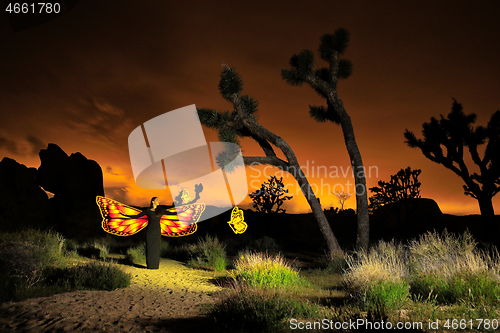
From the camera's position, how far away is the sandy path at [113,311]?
427 centimetres

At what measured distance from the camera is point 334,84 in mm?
13711

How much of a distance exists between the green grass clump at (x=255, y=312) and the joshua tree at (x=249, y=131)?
752cm

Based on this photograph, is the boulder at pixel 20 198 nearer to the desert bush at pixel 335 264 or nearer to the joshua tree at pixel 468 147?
the desert bush at pixel 335 264

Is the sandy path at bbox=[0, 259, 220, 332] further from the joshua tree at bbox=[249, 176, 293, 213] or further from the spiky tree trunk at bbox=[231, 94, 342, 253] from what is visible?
the joshua tree at bbox=[249, 176, 293, 213]

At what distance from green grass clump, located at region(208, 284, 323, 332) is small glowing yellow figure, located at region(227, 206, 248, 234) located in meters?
7.39

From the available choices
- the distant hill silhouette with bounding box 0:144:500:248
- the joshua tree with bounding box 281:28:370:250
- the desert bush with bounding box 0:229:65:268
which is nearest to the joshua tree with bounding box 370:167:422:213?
the distant hill silhouette with bounding box 0:144:500:248

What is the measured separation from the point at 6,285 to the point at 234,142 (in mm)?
8663

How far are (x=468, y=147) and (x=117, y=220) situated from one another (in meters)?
19.4

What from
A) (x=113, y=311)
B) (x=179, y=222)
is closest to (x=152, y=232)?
(x=179, y=222)

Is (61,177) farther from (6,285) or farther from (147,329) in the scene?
(147,329)

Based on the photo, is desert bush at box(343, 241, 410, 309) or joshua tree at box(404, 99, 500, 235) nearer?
desert bush at box(343, 241, 410, 309)

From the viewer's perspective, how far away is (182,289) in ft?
24.1

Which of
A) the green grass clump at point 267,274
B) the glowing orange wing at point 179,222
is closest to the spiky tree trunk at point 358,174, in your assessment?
the green grass clump at point 267,274

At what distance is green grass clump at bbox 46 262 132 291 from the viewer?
6777 mm
